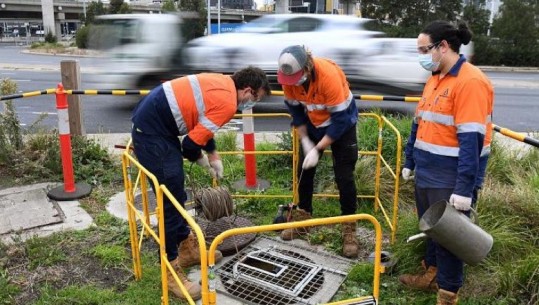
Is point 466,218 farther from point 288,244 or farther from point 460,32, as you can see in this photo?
point 288,244

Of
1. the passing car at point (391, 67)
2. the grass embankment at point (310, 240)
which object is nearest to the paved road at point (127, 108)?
the passing car at point (391, 67)

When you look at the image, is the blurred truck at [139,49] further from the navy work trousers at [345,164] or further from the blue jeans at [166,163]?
the blue jeans at [166,163]

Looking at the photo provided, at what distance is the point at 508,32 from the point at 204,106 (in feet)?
97.6

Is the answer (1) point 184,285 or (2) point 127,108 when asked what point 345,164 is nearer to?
(1) point 184,285

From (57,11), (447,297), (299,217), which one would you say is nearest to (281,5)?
(299,217)

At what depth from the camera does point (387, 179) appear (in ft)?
17.6

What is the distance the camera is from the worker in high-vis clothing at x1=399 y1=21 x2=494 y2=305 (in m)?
2.77

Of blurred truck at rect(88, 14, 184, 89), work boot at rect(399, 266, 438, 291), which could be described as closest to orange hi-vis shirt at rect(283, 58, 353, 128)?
work boot at rect(399, 266, 438, 291)

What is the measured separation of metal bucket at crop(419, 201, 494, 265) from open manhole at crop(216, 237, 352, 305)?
101 cm

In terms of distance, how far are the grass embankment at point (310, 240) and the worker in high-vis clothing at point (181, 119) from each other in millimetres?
710

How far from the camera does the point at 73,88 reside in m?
6.31

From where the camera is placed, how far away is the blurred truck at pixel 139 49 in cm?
1156

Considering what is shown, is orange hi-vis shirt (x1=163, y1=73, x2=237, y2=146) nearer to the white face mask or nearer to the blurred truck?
the white face mask

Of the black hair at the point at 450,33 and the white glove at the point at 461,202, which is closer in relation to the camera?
the white glove at the point at 461,202
